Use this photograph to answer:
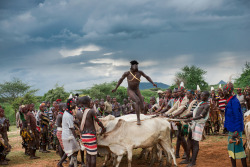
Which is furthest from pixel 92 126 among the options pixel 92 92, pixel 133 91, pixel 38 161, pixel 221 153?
pixel 92 92

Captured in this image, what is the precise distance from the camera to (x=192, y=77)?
53719mm

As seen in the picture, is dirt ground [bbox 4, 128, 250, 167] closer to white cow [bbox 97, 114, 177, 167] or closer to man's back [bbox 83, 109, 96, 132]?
white cow [bbox 97, 114, 177, 167]

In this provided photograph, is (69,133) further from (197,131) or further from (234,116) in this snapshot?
(234,116)

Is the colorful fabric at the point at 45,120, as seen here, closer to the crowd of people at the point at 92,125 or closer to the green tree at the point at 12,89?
the crowd of people at the point at 92,125

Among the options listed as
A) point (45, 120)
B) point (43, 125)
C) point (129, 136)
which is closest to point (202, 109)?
point (129, 136)

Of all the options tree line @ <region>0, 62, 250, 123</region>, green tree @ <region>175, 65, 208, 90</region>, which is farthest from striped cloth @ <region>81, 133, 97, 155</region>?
green tree @ <region>175, 65, 208, 90</region>

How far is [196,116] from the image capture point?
7.46m

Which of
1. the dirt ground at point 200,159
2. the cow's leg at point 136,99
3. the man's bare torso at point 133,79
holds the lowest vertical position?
the dirt ground at point 200,159

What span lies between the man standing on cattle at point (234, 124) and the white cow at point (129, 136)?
6.38 ft

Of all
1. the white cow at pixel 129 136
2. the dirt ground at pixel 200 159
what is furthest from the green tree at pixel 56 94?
the white cow at pixel 129 136

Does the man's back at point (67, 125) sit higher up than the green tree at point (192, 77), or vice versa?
the green tree at point (192, 77)

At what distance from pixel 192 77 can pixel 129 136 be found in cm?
4893

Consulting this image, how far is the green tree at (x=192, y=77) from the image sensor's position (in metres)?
52.3

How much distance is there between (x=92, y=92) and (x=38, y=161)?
34.7 meters
